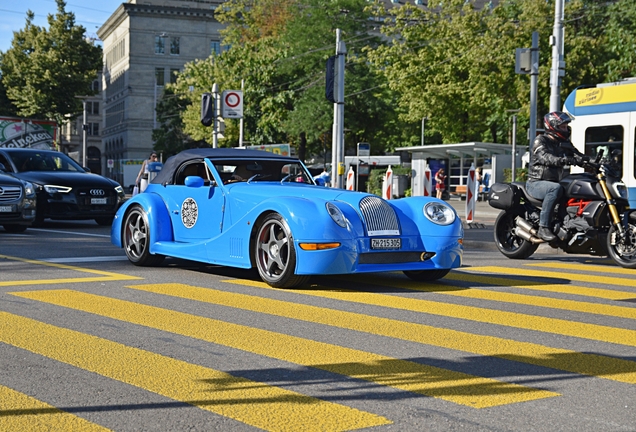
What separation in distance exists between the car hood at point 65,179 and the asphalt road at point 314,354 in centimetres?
902

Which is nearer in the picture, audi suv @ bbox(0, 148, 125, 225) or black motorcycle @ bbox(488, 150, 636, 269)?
black motorcycle @ bbox(488, 150, 636, 269)

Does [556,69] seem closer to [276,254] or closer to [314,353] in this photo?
[276,254]

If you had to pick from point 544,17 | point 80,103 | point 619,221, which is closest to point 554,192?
point 619,221

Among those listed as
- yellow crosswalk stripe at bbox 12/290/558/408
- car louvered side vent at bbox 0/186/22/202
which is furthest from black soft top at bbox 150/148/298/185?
car louvered side vent at bbox 0/186/22/202

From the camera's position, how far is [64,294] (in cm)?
796

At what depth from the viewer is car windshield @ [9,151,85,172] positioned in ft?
63.9

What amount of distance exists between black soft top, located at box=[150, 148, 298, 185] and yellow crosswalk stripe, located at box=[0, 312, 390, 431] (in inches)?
171

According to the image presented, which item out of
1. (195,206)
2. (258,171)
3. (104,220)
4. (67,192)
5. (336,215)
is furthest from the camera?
(104,220)

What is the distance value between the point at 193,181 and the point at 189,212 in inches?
15.1

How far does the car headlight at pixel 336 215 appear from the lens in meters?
8.27

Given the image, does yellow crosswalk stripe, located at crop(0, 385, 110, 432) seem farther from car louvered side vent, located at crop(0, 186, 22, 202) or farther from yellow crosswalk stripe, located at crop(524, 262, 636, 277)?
car louvered side vent, located at crop(0, 186, 22, 202)

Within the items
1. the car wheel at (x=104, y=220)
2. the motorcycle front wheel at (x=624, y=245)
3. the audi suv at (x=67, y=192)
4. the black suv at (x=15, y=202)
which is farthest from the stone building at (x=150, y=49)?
the motorcycle front wheel at (x=624, y=245)

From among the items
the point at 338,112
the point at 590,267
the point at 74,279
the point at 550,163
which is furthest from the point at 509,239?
the point at 338,112

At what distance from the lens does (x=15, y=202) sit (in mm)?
16172
